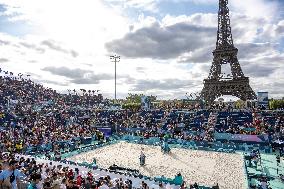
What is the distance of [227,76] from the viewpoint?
5694 centimetres

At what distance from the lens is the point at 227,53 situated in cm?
5753

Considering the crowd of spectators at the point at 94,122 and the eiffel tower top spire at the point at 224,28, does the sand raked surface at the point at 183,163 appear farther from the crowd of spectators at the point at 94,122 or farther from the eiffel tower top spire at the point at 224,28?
the eiffel tower top spire at the point at 224,28

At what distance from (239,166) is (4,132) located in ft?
85.1

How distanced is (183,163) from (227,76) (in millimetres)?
33646

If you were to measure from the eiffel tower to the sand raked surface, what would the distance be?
1010 inches

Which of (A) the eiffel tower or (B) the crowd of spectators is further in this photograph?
(A) the eiffel tower

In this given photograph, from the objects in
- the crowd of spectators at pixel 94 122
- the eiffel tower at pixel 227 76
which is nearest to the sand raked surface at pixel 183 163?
the crowd of spectators at pixel 94 122

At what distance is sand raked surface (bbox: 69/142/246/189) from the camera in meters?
22.5

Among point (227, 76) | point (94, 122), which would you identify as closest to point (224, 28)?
point (227, 76)

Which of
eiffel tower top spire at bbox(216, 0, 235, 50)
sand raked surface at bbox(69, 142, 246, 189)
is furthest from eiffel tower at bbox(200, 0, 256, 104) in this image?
sand raked surface at bbox(69, 142, 246, 189)

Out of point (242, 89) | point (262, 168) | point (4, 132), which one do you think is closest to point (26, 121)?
point (4, 132)

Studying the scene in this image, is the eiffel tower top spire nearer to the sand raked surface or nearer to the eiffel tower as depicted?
the eiffel tower

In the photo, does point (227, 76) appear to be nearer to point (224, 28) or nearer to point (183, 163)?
point (224, 28)

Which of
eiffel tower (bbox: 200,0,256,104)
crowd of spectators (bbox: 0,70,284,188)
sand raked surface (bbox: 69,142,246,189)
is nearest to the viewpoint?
sand raked surface (bbox: 69,142,246,189)
